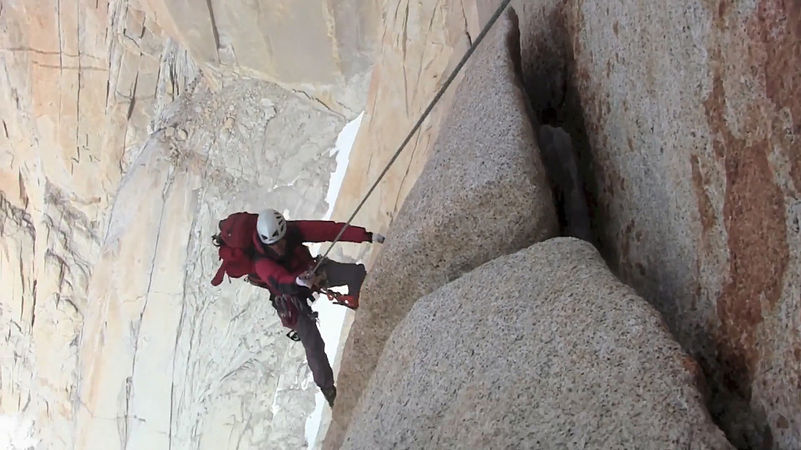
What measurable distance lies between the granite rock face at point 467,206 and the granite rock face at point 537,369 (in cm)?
15

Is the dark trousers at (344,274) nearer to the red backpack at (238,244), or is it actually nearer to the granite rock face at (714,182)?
the red backpack at (238,244)

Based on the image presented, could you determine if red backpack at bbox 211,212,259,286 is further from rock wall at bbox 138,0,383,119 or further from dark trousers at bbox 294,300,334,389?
rock wall at bbox 138,0,383,119

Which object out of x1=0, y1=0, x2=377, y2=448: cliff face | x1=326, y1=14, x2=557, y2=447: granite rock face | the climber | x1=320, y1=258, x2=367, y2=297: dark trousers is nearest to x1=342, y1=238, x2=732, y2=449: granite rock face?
x1=326, y1=14, x2=557, y2=447: granite rock face

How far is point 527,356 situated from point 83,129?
768 centimetres

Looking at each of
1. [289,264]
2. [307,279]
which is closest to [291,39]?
[289,264]

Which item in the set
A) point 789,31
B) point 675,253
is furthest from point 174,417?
point 789,31

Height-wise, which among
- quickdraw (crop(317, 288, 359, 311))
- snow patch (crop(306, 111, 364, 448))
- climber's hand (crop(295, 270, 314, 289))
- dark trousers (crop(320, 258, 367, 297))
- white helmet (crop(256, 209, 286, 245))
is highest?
snow patch (crop(306, 111, 364, 448))

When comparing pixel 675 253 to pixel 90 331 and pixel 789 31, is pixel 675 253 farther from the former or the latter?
pixel 90 331

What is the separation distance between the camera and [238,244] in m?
3.78

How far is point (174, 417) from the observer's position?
7965mm

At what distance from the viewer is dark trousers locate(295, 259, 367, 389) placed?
162 inches

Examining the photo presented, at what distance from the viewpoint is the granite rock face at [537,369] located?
1.37 m

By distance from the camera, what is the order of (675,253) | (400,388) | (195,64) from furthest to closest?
(195,64) → (400,388) → (675,253)

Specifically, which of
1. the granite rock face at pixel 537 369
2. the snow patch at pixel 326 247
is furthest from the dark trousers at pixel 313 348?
the snow patch at pixel 326 247
